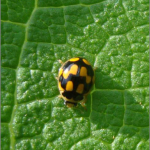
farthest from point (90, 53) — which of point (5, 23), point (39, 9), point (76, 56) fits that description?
point (5, 23)

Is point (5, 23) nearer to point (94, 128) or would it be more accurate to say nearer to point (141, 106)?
point (94, 128)

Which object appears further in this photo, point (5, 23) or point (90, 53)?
point (90, 53)

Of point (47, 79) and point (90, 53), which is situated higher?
point (90, 53)

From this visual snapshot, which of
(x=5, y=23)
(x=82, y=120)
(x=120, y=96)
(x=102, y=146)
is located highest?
(x=5, y=23)

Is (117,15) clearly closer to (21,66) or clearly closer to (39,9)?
(39,9)
